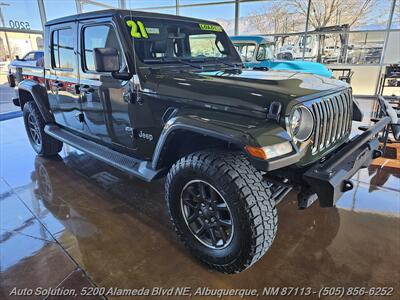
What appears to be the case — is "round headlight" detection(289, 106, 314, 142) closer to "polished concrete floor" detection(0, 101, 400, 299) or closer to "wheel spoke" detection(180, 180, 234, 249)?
"wheel spoke" detection(180, 180, 234, 249)

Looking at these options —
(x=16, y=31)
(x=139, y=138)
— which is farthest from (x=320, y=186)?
(x=16, y=31)

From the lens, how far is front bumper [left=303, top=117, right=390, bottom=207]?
1.58 meters

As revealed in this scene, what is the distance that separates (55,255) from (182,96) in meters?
1.48

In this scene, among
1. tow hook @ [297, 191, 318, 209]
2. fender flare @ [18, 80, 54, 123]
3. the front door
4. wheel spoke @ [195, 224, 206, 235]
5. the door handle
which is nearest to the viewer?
tow hook @ [297, 191, 318, 209]

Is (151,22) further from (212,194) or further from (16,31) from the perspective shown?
(16,31)

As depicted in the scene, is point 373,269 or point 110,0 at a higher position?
point 110,0

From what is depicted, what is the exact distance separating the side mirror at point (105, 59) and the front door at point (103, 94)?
14 cm

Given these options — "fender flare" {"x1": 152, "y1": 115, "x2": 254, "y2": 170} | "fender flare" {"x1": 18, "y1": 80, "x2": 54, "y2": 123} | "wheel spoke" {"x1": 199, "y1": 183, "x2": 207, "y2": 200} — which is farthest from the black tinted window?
"wheel spoke" {"x1": 199, "y1": 183, "x2": 207, "y2": 200}

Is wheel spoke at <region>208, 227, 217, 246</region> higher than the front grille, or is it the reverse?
the front grille

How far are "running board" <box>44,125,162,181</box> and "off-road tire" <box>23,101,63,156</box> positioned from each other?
0.26 metres

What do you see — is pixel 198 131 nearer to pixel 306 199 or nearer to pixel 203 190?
pixel 203 190

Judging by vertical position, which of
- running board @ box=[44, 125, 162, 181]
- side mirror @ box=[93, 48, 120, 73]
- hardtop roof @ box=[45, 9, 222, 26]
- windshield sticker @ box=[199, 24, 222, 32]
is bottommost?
running board @ box=[44, 125, 162, 181]

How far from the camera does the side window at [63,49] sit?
115 inches

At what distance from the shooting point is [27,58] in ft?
27.5
